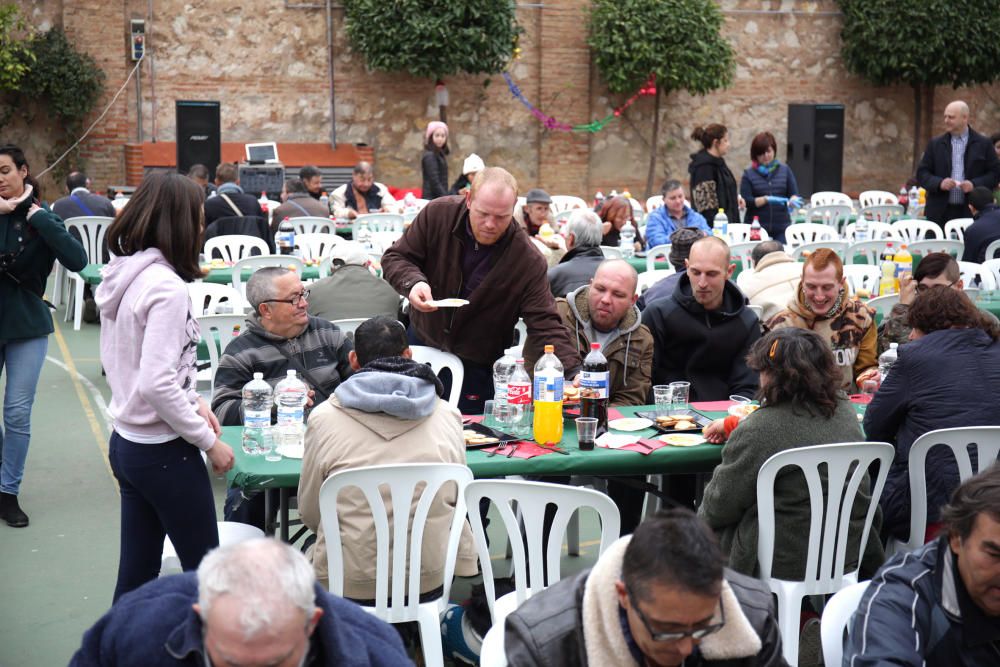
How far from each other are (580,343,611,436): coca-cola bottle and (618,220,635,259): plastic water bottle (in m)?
5.17

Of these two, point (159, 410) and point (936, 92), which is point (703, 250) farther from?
point (936, 92)

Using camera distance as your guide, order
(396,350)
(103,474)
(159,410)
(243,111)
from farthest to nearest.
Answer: (243,111) → (103,474) → (396,350) → (159,410)

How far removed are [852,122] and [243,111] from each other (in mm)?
9801

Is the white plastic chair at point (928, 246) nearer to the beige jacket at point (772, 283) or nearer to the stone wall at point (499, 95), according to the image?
the beige jacket at point (772, 283)

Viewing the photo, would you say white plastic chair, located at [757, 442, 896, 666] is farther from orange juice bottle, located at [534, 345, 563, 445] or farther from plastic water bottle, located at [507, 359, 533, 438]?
plastic water bottle, located at [507, 359, 533, 438]

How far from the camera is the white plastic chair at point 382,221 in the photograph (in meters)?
11.4

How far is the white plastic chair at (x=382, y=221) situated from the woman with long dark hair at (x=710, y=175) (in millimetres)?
2735

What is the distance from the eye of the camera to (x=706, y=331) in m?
5.27

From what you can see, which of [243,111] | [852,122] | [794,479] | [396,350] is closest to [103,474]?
[396,350]

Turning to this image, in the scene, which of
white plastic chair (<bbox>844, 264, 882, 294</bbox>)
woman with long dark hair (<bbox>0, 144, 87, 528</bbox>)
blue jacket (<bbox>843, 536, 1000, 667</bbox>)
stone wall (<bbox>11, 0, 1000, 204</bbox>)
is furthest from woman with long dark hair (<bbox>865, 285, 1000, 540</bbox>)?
stone wall (<bbox>11, 0, 1000, 204</bbox>)

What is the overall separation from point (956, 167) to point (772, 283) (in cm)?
580

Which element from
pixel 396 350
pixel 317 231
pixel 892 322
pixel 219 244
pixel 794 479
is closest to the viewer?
pixel 794 479

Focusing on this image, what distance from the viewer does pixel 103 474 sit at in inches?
257

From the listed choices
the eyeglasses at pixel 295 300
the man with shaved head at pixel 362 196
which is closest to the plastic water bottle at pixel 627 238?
the man with shaved head at pixel 362 196
